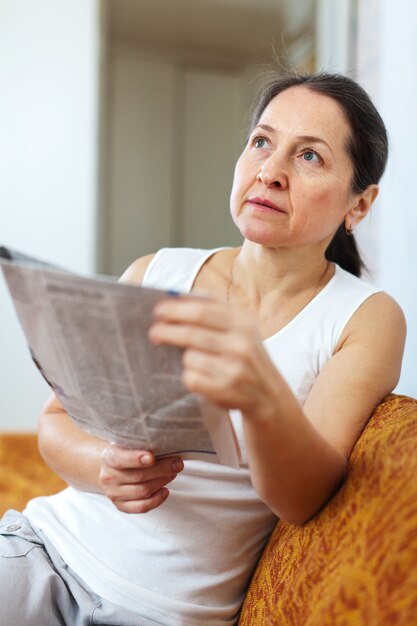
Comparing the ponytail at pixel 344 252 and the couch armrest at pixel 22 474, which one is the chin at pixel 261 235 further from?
the couch armrest at pixel 22 474

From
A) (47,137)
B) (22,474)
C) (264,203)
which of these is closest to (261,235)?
(264,203)

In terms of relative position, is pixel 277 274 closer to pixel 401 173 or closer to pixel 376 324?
pixel 376 324

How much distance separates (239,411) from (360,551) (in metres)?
0.28

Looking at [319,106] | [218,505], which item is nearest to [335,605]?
[218,505]

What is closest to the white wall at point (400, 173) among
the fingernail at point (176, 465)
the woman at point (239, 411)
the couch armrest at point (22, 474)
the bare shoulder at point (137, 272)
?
the woman at point (239, 411)

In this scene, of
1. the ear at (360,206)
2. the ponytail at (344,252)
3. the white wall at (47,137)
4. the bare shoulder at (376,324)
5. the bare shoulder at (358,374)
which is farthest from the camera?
the white wall at (47,137)

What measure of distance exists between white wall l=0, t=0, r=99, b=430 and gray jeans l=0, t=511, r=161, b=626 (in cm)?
280

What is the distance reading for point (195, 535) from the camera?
43.6 inches

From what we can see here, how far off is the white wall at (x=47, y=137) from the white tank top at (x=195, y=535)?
2.81 meters

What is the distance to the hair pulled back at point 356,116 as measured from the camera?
49.3 inches

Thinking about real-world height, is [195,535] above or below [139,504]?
below

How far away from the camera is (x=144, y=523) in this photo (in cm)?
112

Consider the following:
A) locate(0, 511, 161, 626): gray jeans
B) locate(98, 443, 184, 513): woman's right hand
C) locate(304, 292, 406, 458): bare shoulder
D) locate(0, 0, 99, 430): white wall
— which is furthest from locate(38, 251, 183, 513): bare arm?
locate(0, 0, 99, 430): white wall

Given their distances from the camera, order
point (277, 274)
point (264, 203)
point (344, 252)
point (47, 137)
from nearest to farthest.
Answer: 1. point (264, 203)
2. point (277, 274)
3. point (344, 252)
4. point (47, 137)
